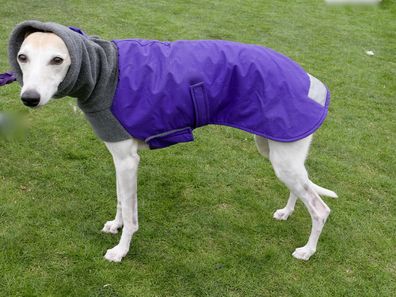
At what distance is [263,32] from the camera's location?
33.1 ft

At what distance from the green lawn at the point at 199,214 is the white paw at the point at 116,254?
0.23ft

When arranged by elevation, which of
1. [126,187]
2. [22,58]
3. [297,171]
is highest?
[22,58]

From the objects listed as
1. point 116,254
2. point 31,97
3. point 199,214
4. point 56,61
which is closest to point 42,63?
point 56,61

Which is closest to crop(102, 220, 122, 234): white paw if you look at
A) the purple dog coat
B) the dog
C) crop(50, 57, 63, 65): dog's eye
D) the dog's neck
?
the dog

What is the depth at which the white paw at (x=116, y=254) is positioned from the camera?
3604 millimetres

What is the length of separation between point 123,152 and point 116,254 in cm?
→ 90

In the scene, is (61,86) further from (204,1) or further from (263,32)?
(204,1)

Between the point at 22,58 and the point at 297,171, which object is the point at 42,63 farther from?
the point at 297,171

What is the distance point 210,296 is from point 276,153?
46.4 inches

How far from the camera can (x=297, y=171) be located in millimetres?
3408

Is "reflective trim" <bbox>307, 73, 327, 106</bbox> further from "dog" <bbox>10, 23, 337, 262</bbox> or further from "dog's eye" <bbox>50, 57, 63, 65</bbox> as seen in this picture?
"dog's eye" <bbox>50, 57, 63, 65</bbox>

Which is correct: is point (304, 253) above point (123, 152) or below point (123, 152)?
below

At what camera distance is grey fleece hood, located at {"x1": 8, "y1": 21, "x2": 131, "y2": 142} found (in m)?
2.67

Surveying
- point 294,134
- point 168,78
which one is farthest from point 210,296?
point 168,78
